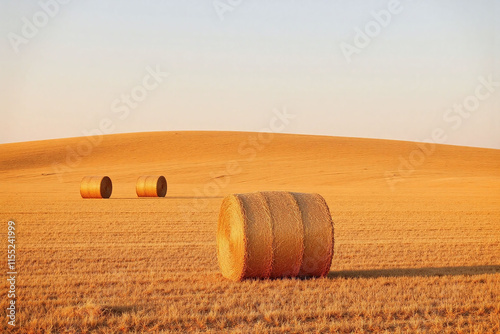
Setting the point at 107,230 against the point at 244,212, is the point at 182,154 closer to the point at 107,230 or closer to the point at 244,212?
the point at 107,230

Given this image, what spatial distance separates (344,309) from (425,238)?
314 inches

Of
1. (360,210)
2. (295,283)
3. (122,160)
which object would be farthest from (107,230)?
(122,160)

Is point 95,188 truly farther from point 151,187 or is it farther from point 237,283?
point 237,283

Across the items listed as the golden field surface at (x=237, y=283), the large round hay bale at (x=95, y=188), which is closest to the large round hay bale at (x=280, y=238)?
the golden field surface at (x=237, y=283)

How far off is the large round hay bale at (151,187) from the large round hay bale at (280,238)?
834 inches

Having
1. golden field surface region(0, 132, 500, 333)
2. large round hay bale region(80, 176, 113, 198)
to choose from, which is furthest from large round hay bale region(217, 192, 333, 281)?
large round hay bale region(80, 176, 113, 198)

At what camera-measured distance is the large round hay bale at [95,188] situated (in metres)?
28.1

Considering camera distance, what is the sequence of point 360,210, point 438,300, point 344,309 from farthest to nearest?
point 360,210
point 438,300
point 344,309

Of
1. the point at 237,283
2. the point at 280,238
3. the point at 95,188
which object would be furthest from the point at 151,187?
the point at 280,238

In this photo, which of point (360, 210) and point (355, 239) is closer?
point (355, 239)

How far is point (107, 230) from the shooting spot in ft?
50.2

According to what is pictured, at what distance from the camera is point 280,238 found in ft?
27.9

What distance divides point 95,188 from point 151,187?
314 centimetres

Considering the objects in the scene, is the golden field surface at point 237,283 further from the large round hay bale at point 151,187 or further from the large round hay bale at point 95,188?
the large round hay bale at point 151,187
